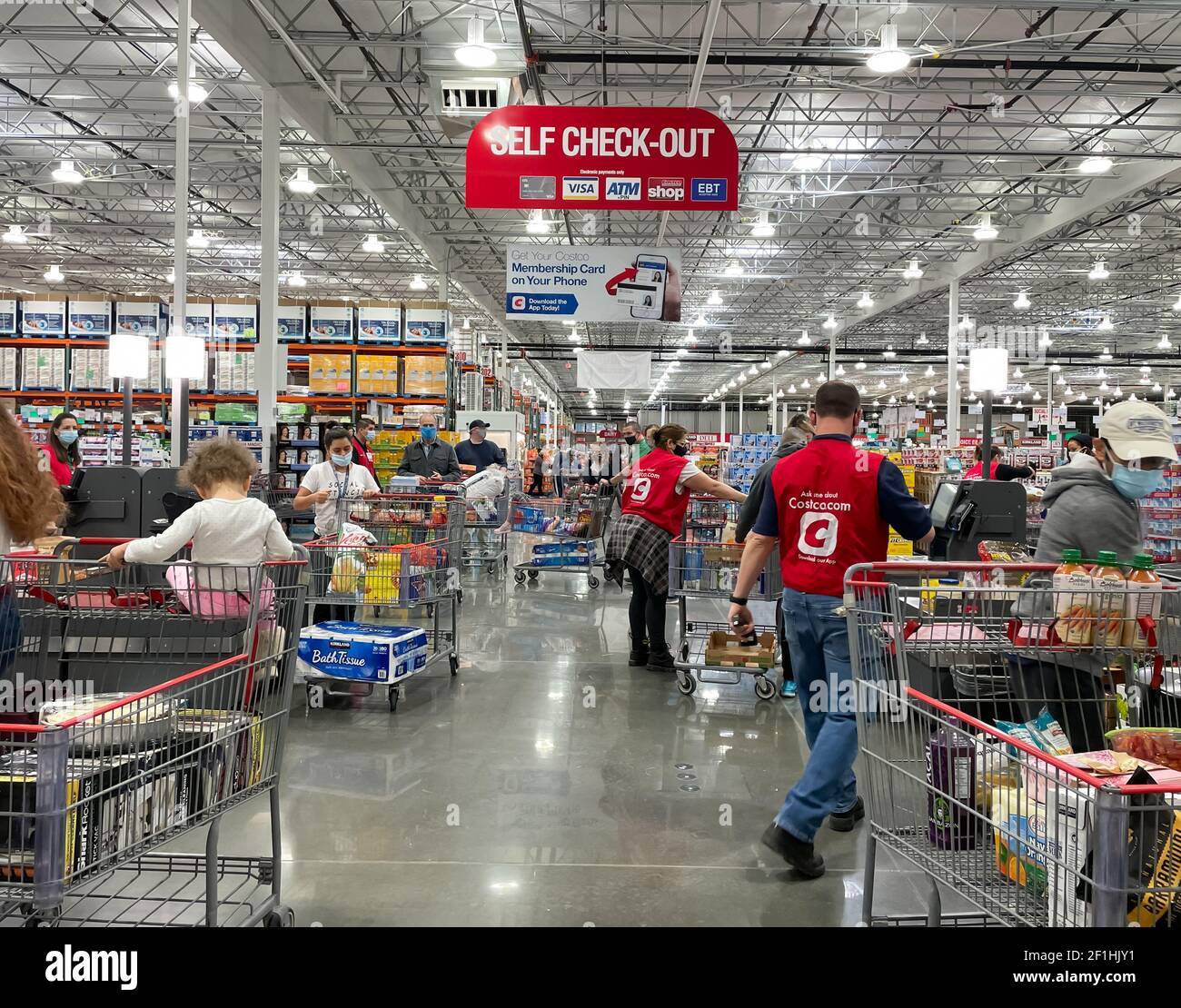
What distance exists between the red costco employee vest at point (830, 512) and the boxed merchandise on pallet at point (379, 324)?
11733 millimetres

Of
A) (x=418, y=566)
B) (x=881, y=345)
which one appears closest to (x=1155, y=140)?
(x=418, y=566)

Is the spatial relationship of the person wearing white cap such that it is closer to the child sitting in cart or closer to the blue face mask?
the blue face mask

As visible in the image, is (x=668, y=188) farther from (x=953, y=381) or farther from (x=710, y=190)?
(x=953, y=381)

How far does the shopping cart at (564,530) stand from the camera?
1176 cm

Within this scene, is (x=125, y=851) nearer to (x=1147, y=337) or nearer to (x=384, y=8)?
(x=384, y=8)

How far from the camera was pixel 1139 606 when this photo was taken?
9.20 ft

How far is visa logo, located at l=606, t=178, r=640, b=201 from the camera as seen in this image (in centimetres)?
772

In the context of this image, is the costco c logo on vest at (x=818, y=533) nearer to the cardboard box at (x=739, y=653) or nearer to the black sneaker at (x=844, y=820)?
the black sneaker at (x=844, y=820)

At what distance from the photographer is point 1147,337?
121ft

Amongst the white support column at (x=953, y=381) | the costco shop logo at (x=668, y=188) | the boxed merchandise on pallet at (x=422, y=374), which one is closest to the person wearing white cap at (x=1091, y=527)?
the costco shop logo at (x=668, y=188)

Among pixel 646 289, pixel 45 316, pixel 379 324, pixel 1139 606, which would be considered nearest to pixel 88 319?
pixel 45 316

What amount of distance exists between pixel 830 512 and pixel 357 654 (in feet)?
11.1

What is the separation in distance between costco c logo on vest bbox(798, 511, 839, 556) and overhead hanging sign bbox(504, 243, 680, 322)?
27.6 feet
